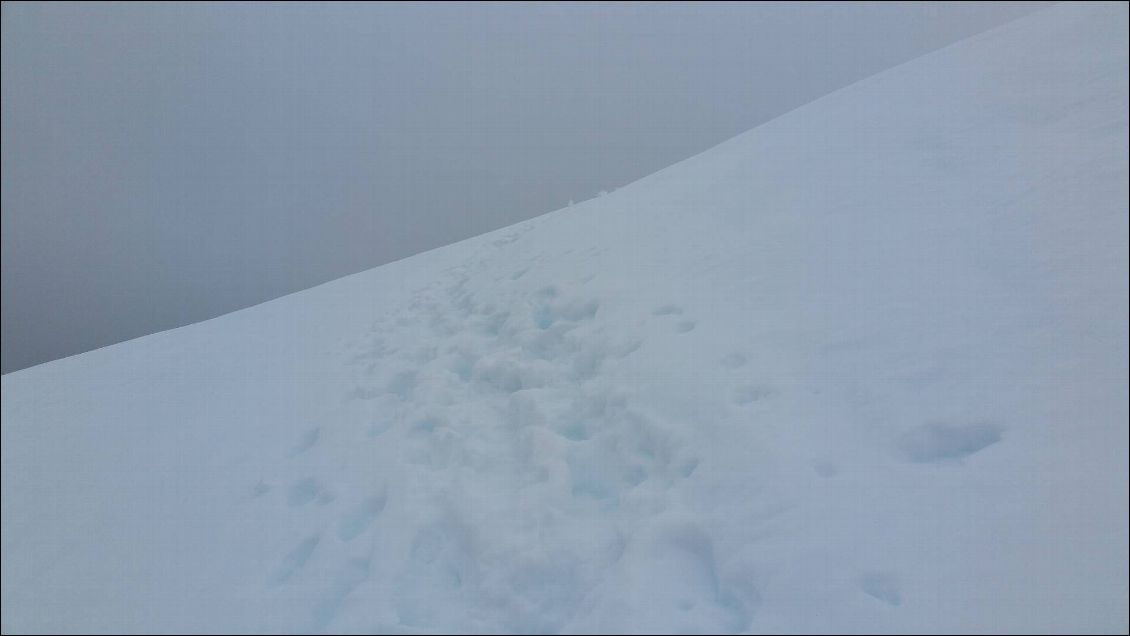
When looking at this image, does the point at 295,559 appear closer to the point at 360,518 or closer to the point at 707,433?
the point at 360,518

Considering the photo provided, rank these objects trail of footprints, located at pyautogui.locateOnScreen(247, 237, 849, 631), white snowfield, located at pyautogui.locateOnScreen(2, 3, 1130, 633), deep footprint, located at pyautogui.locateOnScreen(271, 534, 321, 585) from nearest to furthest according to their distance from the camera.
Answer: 1. white snowfield, located at pyautogui.locateOnScreen(2, 3, 1130, 633)
2. trail of footprints, located at pyautogui.locateOnScreen(247, 237, 849, 631)
3. deep footprint, located at pyautogui.locateOnScreen(271, 534, 321, 585)

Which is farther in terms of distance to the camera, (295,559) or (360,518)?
(360,518)

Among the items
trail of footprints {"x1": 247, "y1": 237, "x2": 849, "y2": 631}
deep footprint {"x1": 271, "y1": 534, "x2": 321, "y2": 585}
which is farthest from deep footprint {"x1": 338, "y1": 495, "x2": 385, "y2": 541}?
deep footprint {"x1": 271, "y1": 534, "x2": 321, "y2": 585}

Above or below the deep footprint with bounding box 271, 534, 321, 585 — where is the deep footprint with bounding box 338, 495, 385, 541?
above

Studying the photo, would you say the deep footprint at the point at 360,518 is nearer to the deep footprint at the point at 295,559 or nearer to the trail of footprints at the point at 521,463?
the trail of footprints at the point at 521,463

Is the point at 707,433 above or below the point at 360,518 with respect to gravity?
above

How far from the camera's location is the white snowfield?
2211mm

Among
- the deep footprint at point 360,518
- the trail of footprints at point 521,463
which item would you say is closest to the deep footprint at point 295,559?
the trail of footprints at point 521,463

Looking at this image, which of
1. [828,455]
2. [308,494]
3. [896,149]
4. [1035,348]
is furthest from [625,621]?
[896,149]

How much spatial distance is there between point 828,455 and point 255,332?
16.5ft

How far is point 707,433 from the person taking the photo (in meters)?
2.77

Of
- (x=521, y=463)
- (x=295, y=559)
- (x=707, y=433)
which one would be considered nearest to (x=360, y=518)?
(x=295, y=559)

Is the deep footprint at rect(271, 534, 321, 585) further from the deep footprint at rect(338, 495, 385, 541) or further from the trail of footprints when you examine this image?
the deep footprint at rect(338, 495, 385, 541)

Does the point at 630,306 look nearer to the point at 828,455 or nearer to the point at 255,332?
the point at 828,455
